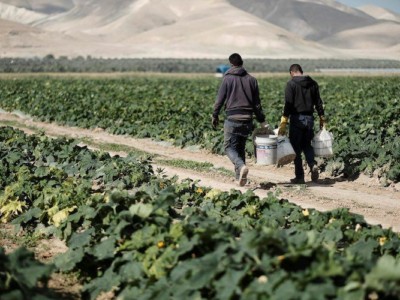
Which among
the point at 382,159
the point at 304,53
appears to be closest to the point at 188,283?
the point at 382,159

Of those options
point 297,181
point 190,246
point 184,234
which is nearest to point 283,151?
point 297,181

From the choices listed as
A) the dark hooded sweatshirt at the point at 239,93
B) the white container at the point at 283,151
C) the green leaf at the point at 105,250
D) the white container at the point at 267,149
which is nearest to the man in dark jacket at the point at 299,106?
the white container at the point at 283,151

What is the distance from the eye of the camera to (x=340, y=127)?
12.6 meters

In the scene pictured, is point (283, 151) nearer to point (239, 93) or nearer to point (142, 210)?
point (239, 93)

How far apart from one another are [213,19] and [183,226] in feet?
628

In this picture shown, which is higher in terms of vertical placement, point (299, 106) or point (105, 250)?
point (299, 106)

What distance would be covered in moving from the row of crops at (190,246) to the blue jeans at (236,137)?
4.49 feet

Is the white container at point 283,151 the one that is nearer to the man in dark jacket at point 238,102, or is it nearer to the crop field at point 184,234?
the man in dark jacket at point 238,102

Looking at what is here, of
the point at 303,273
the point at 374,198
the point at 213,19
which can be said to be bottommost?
the point at 374,198

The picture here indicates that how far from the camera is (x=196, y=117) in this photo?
16.1 m

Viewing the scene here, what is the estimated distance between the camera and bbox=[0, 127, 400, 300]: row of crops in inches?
157

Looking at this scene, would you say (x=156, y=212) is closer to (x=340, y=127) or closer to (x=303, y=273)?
(x=303, y=273)

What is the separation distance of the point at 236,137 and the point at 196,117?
6.85 m

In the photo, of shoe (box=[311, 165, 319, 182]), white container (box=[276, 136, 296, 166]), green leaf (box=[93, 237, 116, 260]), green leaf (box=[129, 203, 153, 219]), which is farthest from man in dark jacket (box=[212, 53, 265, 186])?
green leaf (box=[93, 237, 116, 260])
